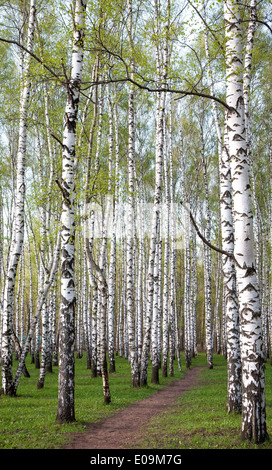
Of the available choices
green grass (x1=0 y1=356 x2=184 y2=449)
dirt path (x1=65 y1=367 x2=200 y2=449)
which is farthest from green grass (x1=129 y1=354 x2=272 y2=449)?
green grass (x1=0 y1=356 x2=184 y2=449)

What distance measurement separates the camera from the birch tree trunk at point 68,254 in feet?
22.0

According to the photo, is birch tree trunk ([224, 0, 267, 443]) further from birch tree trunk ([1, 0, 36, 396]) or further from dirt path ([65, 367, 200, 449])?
birch tree trunk ([1, 0, 36, 396])

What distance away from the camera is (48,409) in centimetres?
818

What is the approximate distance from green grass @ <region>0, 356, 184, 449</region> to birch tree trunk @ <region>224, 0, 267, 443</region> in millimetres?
3002

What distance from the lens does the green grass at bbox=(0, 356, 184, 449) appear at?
583 cm

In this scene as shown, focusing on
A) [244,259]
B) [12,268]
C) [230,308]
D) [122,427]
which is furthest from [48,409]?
[244,259]

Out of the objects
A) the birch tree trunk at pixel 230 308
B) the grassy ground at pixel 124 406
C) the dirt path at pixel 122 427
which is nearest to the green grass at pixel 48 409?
the grassy ground at pixel 124 406

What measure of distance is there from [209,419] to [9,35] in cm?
1567

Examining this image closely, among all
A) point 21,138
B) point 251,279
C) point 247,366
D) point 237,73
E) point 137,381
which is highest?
point 21,138

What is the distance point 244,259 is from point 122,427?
4.35 m

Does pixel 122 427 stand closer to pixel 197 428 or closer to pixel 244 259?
pixel 197 428
